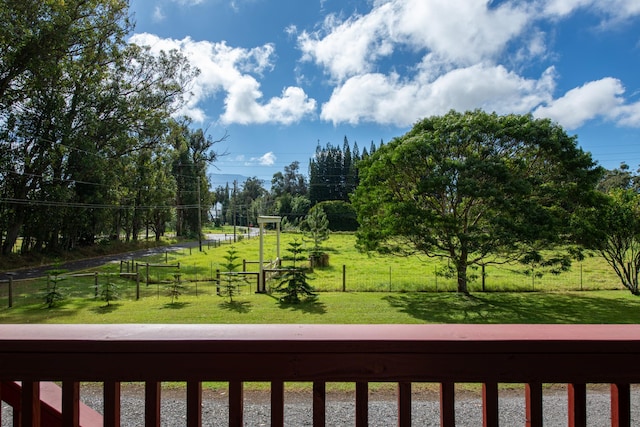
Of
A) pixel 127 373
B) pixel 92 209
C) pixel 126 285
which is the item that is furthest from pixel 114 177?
pixel 127 373

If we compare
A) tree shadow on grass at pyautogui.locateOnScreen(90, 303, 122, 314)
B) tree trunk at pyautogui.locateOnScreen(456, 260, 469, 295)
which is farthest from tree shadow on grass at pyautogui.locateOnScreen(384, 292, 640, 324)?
tree shadow on grass at pyautogui.locateOnScreen(90, 303, 122, 314)

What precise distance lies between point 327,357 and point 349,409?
286 centimetres

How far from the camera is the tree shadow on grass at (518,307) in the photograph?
273 inches

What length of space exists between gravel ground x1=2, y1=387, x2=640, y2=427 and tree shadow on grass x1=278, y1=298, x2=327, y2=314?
402 centimetres

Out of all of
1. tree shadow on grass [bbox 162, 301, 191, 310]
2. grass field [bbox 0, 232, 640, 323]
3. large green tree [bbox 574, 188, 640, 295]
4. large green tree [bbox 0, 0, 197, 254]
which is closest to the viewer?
grass field [bbox 0, 232, 640, 323]

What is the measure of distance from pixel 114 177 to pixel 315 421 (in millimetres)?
21747

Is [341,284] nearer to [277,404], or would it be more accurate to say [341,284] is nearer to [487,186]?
[487,186]

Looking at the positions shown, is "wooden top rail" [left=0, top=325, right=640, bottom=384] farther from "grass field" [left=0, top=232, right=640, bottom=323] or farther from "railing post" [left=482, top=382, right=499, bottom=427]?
"grass field" [left=0, top=232, right=640, bottom=323]

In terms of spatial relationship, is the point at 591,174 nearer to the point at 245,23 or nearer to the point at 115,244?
the point at 245,23

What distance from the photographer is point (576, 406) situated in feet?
2.52

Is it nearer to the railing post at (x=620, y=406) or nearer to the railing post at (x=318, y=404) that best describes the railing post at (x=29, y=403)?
the railing post at (x=318, y=404)

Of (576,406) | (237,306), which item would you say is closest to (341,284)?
(237,306)

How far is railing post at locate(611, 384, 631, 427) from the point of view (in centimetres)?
76

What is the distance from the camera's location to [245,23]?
26.6ft
